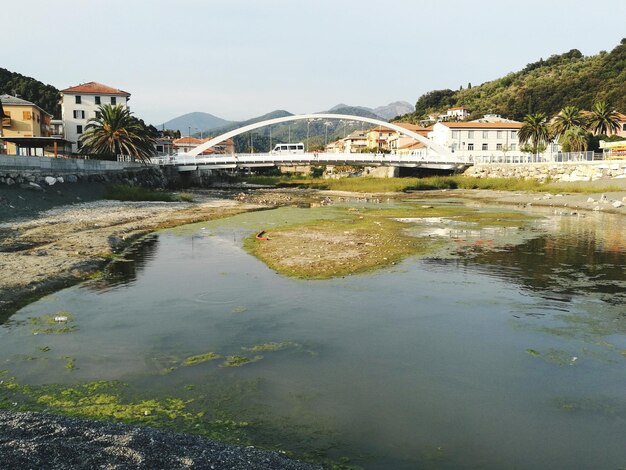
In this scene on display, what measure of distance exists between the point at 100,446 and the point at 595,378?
735cm

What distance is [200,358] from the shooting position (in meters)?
9.05

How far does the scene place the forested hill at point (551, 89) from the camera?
4313 inches

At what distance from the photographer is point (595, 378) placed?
8211mm

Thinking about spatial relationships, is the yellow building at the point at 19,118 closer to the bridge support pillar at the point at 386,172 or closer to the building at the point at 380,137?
the bridge support pillar at the point at 386,172

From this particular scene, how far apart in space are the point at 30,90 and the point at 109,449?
354 feet

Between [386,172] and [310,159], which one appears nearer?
[310,159]

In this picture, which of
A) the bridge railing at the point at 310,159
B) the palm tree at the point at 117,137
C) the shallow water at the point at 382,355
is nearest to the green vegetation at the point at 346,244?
the shallow water at the point at 382,355

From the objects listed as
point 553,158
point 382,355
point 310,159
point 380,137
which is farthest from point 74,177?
point 380,137

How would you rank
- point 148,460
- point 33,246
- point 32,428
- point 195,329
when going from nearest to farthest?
point 148,460 → point 32,428 → point 195,329 → point 33,246

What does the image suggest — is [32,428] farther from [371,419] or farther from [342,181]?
[342,181]

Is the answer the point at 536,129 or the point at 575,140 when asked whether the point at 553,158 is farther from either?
the point at 536,129

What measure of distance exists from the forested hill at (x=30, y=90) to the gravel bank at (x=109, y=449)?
335ft

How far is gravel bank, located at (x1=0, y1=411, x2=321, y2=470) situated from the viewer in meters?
5.18

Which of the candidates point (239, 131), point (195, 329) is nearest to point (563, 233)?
point (195, 329)
